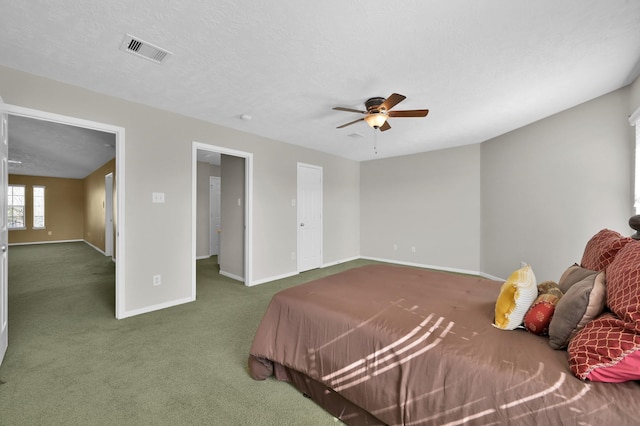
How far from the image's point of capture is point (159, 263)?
3406 millimetres

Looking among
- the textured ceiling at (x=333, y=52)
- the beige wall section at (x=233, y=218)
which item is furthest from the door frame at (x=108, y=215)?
the textured ceiling at (x=333, y=52)

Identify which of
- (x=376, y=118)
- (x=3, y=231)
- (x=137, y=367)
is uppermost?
(x=376, y=118)

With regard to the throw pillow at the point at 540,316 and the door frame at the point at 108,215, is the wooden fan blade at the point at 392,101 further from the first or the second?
the door frame at the point at 108,215

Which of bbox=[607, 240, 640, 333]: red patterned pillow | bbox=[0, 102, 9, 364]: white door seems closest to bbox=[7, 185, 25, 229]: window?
bbox=[0, 102, 9, 364]: white door

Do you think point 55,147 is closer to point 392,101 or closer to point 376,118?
point 376,118

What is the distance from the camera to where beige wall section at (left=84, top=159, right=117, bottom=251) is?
7.36 m

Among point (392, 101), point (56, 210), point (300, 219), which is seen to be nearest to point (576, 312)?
point (392, 101)

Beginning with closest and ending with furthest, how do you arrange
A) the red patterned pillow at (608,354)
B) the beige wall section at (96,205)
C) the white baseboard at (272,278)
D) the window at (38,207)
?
the red patterned pillow at (608,354)
the white baseboard at (272,278)
the beige wall section at (96,205)
the window at (38,207)

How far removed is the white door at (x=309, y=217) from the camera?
530 centimetres

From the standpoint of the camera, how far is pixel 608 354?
958 mm

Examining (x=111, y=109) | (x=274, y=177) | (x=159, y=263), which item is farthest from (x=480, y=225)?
(x=111, y=109)

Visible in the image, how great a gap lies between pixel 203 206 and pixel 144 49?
527cm

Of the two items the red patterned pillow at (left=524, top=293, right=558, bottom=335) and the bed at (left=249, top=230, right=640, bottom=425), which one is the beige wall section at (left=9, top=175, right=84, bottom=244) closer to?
the bed at (left=249, top=230, right=640, bottom=425)

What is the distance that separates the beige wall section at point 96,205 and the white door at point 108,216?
0.26 m
